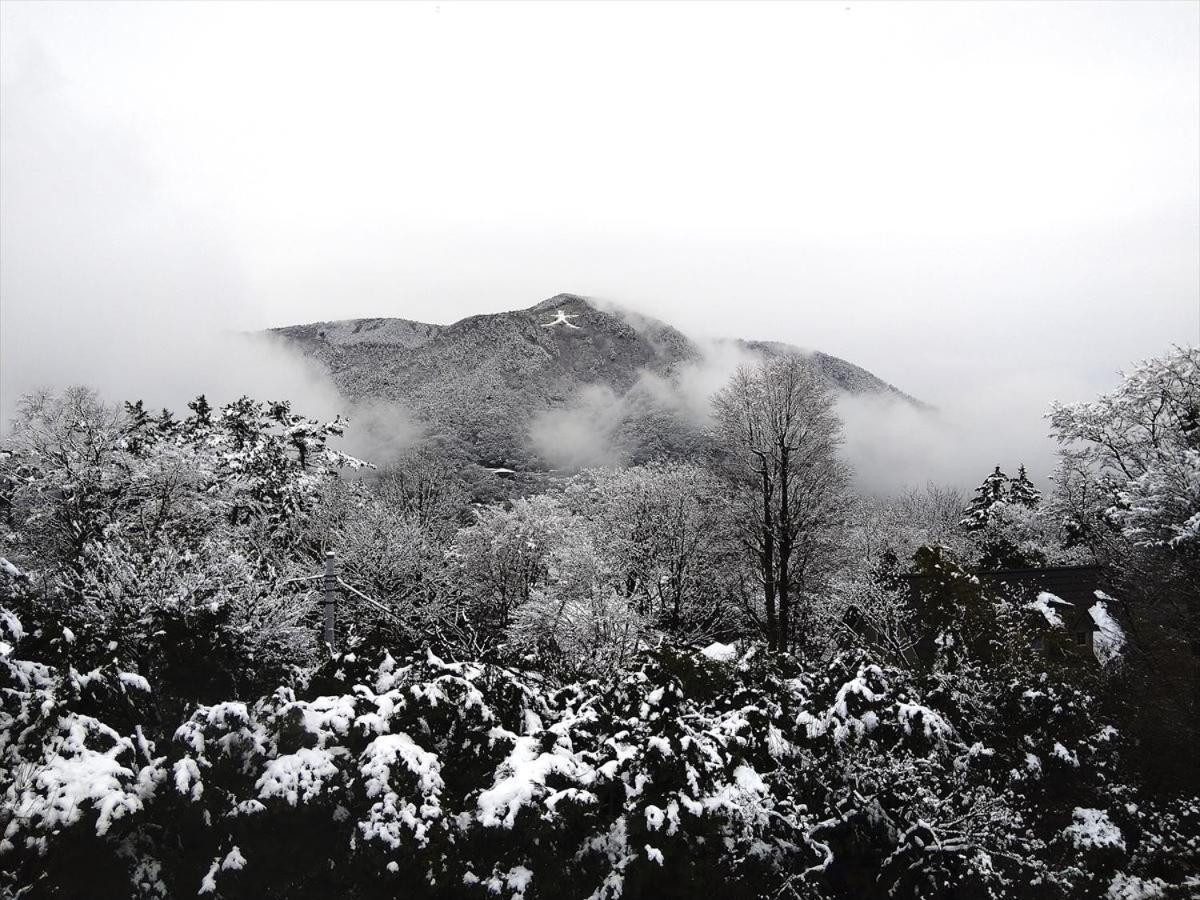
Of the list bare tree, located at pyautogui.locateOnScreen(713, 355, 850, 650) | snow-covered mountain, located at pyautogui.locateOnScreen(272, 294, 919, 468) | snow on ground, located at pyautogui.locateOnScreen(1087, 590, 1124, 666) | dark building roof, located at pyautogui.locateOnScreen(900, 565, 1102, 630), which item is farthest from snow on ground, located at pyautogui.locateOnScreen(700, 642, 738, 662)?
snow-covered mountain, located at pyautogui.locateOnScreen(272, 294, 919, 468)

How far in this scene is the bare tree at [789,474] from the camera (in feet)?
69.0

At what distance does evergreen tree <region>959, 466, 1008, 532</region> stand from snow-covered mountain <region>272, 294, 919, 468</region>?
4011 centimetres

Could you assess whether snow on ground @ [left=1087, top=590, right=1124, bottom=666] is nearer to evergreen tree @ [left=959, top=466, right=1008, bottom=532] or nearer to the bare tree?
the bare tree

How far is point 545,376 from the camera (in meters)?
127

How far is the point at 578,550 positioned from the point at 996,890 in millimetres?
19838

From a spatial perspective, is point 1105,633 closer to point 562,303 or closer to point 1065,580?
point 1065,580

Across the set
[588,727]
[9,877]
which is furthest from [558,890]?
[9,877]

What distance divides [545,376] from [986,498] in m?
88.9

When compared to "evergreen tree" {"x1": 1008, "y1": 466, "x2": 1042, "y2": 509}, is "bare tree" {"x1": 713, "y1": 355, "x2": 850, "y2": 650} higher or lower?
higher

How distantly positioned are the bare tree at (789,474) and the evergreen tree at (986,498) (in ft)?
95.3

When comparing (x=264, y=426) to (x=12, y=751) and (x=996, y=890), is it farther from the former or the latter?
(x=996, y=890)

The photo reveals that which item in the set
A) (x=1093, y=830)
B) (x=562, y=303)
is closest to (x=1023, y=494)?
(x=1093, y=830)

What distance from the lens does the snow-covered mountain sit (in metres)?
98.9

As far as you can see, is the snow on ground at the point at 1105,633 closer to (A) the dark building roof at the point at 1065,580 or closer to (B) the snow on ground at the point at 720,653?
(A) the dark building roof at the point at 1065,580
